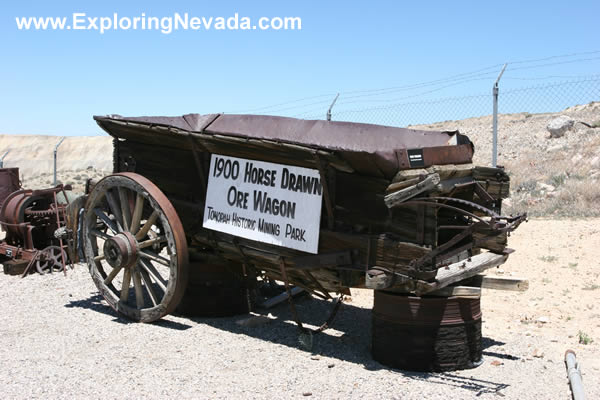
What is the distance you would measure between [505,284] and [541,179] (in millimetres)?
10983

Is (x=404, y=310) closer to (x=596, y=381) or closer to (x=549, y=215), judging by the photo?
(x=596, y=381)

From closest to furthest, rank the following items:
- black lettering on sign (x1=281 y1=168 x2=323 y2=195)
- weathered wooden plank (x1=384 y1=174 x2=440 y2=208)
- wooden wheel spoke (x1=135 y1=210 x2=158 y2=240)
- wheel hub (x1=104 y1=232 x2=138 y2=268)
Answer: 1. weathered wooden plank (x1=384 y1=174 x2=440 y2=208)
2. black lettering on sign (x1=281 y1=168 x2=323 y2=195)
3. wooden wheel spoke (x1=135 y1=210 x2=158 y2=240)
4. wheel hub (x1=104 y1=232 x2=138 y2=268)

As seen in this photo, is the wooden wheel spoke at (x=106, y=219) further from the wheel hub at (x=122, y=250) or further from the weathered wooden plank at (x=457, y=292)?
the weathered wooden plank at (x=457, y=292)

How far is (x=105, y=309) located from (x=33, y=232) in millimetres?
3217

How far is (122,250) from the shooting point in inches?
230

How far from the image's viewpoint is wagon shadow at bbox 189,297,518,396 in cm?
460

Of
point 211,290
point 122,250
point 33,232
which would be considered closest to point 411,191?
point 211,290

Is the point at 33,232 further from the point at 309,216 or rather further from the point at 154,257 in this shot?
the point at 309,216

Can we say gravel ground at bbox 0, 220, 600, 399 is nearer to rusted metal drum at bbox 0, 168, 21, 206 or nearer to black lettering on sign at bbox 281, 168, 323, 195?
black lettering on sign at bbox 281, 168, 323, 195

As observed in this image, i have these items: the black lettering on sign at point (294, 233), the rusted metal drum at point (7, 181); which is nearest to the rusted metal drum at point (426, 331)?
the black lettering on sign at point (294, 233)

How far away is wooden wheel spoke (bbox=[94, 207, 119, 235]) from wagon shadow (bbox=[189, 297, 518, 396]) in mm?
1250

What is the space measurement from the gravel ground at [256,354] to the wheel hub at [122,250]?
0.60 metres

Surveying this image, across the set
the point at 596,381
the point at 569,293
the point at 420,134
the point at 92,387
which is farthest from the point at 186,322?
the point at 569,293

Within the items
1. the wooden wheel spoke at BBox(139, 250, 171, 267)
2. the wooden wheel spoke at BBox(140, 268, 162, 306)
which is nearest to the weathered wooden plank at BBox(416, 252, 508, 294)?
the wooden wheel spoke at BBox(139, 250, 171, 267)
